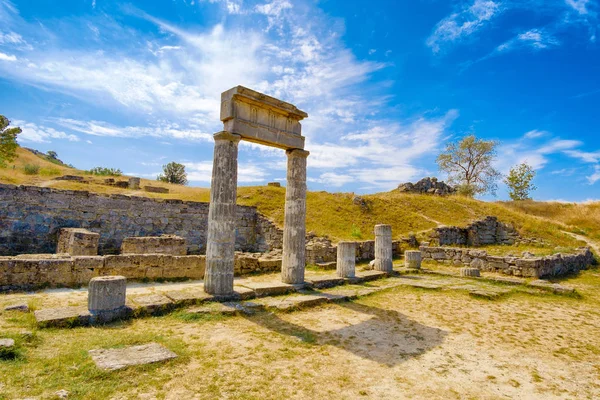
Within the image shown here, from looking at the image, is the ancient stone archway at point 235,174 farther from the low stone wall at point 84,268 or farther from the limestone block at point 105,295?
the low stone wall at point 84,268

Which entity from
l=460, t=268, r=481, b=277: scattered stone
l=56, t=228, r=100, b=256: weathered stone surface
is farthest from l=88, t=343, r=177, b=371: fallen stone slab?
→ l=460, t=268, r=481, b=277: scattered stone

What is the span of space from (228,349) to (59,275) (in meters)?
6.31

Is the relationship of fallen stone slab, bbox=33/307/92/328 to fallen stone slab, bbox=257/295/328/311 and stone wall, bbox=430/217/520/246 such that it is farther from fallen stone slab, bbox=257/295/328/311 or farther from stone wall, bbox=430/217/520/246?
stone wall, bbox=430/217/520/246

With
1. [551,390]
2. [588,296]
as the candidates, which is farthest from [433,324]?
[588,296]

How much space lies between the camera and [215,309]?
22.4 ft

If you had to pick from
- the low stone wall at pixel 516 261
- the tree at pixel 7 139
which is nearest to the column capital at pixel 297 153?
the low stone wall at pixel 516 261

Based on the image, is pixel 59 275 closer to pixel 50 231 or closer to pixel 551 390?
pixel 50 231

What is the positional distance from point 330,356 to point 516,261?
1107 cm

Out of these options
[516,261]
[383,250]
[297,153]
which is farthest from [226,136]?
[516,261]

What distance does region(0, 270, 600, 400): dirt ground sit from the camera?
12.4 ft

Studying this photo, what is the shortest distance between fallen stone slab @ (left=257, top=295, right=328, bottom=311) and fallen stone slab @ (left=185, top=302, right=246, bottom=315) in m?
0.56

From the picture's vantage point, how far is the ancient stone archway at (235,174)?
7797mm

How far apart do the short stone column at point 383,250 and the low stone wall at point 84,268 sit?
509 centimetres

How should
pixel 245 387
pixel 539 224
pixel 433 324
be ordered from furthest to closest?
pixel 539 224 → pixel 433 324 → pixel 245 387
